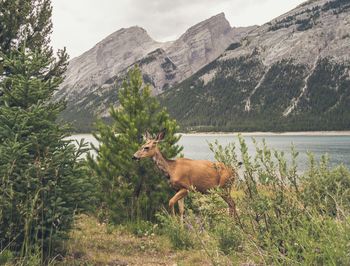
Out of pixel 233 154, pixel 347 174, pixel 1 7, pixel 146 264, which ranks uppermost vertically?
pixel 1 7

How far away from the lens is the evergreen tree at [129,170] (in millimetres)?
11648

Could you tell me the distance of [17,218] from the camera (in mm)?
6434

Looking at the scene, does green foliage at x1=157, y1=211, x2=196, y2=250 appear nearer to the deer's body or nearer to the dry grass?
the dry grass

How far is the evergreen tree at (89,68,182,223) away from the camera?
11.6 metres

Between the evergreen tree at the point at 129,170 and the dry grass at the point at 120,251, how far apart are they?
85 centimetres

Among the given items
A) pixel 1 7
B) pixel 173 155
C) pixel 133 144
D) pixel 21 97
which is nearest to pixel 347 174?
pixel 173 155

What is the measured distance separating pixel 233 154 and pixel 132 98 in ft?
23.5

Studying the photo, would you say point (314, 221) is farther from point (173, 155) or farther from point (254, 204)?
point (173, 155)

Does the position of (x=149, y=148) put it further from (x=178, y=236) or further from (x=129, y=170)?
(x=178, y=236)

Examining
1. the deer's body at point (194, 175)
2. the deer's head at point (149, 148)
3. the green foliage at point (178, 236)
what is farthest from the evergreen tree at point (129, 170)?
the green foliage at point (178, 236)

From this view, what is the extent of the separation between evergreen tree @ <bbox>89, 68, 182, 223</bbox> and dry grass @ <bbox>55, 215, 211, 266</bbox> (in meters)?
0.85

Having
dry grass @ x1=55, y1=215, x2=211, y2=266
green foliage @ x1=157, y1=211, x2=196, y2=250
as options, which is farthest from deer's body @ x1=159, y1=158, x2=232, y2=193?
dry grass @ x1=55, y1=215, x2=211, y2=266

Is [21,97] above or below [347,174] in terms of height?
above

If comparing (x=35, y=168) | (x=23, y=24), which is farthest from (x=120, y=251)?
(x=23, y=24)
